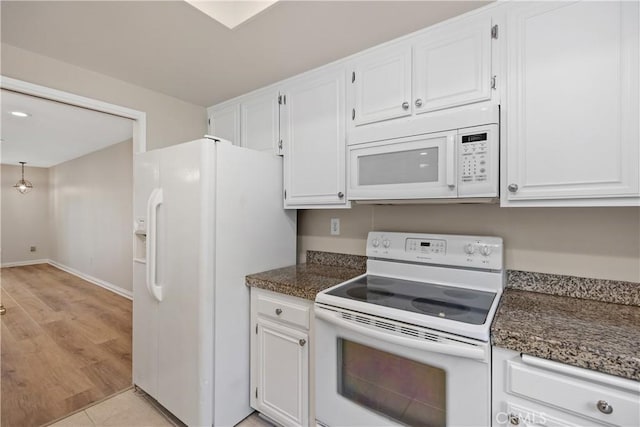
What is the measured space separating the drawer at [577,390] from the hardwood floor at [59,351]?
2.54 m

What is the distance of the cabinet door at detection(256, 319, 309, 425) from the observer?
1604 millimetres

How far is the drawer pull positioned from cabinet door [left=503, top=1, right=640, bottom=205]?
728mm

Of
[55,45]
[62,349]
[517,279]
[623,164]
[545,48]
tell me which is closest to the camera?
[623,164]

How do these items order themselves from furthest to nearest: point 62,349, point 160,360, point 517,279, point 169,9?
point 62,349 → point 160,360 → point 517,279 → point 169,9

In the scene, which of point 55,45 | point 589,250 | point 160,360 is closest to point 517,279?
point 589,250

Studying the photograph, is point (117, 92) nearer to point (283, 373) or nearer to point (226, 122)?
A: point (226, 122)

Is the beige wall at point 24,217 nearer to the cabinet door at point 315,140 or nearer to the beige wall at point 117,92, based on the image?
the beige wall at point 117,92

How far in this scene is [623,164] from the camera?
3.69ft

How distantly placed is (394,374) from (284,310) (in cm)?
67

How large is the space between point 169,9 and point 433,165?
1455 millimetres

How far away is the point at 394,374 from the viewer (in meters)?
1.28

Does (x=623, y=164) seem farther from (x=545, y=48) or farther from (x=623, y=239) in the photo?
(x=545, y=48)

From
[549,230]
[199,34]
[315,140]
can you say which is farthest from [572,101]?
[199,34]

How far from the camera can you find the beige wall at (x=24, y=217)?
663 centimetres
